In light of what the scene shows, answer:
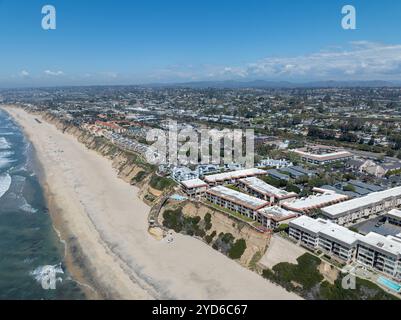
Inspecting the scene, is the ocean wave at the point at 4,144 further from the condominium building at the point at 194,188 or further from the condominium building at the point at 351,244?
the condominium building at the point at 351,244

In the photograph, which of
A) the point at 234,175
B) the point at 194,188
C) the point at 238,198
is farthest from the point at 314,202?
the point at 194,188

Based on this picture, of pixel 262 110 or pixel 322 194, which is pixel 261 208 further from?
pixel 262 110

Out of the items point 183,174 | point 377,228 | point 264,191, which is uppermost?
point 183,174

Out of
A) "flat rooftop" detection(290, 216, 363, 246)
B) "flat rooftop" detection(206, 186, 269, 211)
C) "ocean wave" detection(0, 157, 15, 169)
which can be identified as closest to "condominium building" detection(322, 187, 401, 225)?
"flat rooftop" detection(290, 216, 363, 246)

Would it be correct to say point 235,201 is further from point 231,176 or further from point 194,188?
point 231,176

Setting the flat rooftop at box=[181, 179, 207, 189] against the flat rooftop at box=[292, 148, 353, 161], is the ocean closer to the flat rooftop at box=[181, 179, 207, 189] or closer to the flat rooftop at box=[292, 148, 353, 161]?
the flat rooftop at box=[181, 179, 207, 189]

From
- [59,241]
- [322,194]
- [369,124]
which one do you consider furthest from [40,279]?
[369,124]
